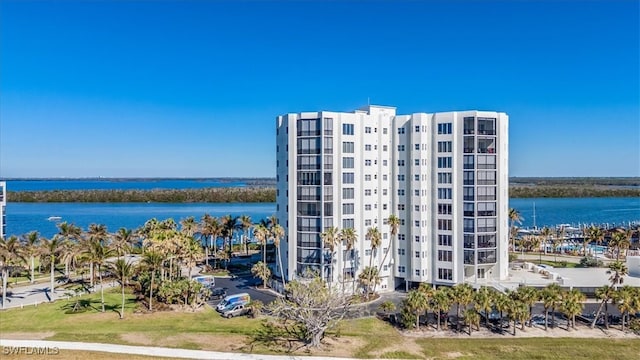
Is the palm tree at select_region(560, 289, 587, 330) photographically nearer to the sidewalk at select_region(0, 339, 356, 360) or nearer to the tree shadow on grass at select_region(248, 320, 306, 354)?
the sidewalk at select_region(0, 339, 356, 360)

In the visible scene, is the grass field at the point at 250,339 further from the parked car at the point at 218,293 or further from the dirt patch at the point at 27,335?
the parked car at the point at 218,293

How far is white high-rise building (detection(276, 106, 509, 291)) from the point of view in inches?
2282

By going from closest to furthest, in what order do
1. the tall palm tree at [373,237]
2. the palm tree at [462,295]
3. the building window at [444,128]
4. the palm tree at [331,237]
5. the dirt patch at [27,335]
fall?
the dirt patch at [27,335] < the palm tree at [462,295] < the palm tree at [331,237] < the tall palm tree at [373,237] < the building window at [444,128]

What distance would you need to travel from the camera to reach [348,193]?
59031 millimetres

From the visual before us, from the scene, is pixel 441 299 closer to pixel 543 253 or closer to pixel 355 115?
pixel 355 115

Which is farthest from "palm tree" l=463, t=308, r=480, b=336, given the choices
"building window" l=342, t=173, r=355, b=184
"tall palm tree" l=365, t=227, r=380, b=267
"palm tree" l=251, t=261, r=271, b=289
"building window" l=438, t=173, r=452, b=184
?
"palm tree" l=251, t=261, r=271, b=289

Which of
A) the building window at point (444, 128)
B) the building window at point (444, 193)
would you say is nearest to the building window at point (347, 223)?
the building window at point (444, 193)

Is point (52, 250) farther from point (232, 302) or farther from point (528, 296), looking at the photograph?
point (528, 296)

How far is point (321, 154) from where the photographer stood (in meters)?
57.7

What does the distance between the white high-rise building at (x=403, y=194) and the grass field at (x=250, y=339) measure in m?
13.5

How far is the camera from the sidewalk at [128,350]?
37.4m

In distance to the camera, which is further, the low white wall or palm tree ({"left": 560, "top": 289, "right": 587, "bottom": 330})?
the low white wall

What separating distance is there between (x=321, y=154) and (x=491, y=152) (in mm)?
21812

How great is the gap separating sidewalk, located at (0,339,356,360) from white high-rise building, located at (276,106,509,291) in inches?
817
